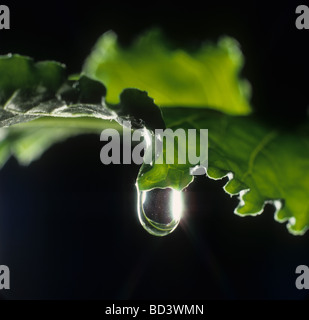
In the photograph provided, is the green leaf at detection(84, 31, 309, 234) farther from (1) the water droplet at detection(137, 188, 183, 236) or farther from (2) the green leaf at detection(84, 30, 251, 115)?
(1) the water droplet at detection(137, 188, 183, 236)

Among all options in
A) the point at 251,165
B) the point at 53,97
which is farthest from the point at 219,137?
the point at 53,97

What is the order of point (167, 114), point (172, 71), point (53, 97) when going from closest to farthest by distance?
point (53, 97), point (167, 114), point (172, 71)

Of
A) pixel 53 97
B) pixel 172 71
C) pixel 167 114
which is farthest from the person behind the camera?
pixel 172 71

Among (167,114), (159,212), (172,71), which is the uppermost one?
(172,71)

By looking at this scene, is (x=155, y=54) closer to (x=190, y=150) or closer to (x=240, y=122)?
(x=240, y=122)

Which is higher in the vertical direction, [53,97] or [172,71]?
[172,71]

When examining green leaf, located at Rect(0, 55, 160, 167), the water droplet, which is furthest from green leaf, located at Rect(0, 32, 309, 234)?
the water droplet

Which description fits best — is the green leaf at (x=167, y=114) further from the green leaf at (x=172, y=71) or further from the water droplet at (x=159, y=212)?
the water droplet at (x=159, y=212)

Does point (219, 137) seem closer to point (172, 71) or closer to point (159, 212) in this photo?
point (159, 212)
